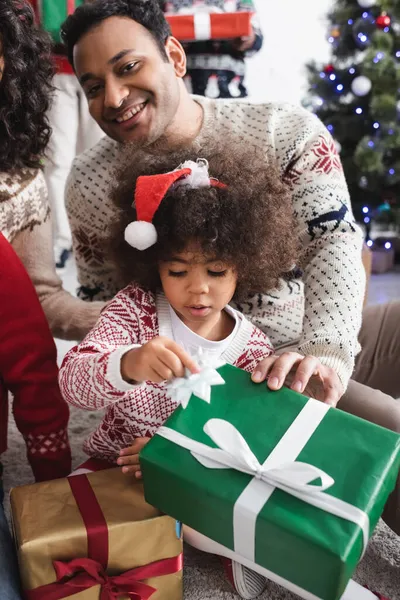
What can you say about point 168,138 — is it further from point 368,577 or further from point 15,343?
point 368,577

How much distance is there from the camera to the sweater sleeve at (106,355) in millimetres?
928

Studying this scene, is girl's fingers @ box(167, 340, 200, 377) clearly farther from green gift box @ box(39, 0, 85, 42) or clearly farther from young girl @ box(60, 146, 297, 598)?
green gift box @ box(39, 0, 85, 42)

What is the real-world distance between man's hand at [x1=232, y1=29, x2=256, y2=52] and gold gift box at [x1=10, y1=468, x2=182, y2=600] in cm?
221

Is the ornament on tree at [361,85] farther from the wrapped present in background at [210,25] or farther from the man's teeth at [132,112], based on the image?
the man's teeth at [132,112]

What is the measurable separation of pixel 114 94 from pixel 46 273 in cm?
42

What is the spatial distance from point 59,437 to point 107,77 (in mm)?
749

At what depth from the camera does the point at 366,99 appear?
289 centimetres

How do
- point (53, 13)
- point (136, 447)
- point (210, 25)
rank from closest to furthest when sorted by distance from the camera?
1. point (136, 447)
2. point (53, 13)
3. point (210, 25)

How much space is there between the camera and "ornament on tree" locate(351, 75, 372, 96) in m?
2.78

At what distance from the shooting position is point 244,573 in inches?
43.1

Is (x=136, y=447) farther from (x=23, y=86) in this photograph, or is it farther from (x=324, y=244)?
(x=23, y=86)

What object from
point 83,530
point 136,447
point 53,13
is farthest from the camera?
point 53,13

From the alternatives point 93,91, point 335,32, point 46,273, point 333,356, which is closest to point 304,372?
point 333,356

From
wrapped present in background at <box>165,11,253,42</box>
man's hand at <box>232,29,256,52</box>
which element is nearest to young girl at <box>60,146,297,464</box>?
wrapped present in background at <box>165,11,253,42</box>
